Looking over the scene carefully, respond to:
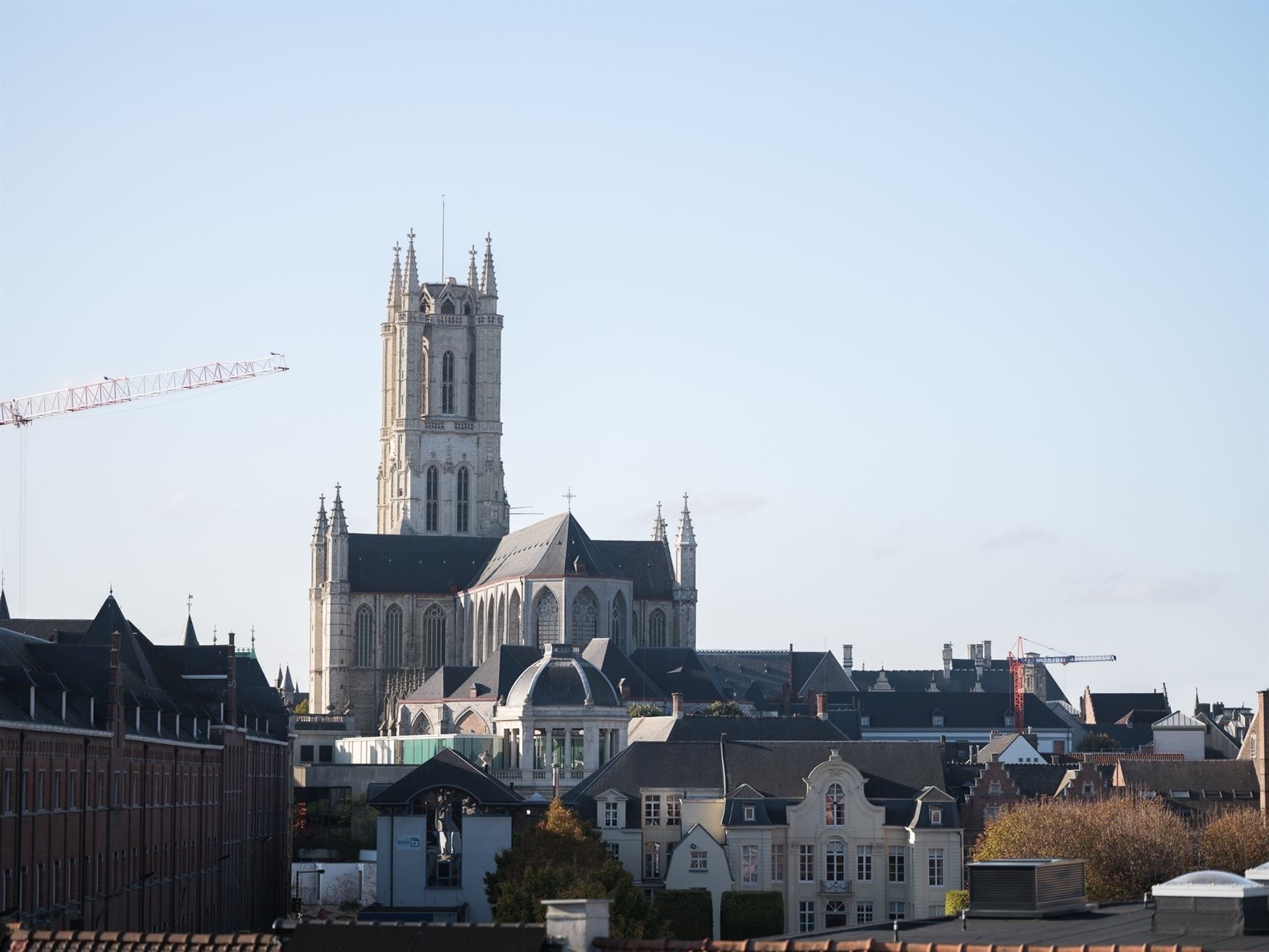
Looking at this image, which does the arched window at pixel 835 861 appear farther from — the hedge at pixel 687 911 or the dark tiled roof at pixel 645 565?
the dark tiled roof at pixel 645 565

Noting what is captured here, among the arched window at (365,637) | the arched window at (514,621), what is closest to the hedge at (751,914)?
the arched window at (514,621)

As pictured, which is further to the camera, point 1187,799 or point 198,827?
point 1187,799

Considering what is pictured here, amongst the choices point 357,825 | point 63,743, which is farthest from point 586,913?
point 357,825

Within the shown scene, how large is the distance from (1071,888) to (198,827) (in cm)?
4831

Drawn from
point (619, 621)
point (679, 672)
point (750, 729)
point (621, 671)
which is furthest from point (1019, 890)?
point (619, 621)

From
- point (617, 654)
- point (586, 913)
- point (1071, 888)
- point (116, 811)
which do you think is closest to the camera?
point (586, 913)

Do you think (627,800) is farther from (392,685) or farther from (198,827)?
(392,685)

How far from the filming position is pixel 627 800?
104 metres

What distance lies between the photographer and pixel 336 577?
7525 inches

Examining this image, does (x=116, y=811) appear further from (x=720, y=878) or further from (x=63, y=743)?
(x=720, y=878)

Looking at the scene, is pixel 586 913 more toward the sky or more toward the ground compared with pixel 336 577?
more toward the ground

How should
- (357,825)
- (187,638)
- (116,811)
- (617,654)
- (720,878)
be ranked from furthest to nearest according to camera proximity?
(187,638) → (617,654) → (357,825) → (720,878) → (116,811)

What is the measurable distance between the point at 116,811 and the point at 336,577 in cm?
11557

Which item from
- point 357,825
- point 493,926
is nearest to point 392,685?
point 357,825
